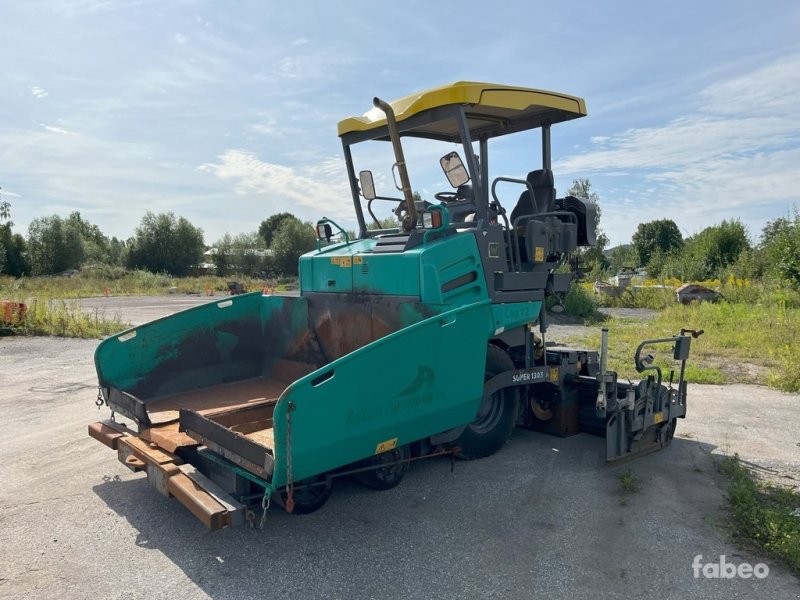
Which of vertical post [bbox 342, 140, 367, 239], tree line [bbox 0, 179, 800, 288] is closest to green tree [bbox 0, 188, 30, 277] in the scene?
tree line [bbox 0, 179, 800, 288]

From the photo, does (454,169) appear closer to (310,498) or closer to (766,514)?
(310,498)

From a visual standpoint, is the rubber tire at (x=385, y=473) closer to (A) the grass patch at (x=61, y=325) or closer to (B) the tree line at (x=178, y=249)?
(A) the grass patch at (x=61, y=325)

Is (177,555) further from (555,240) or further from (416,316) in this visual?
(555,240)

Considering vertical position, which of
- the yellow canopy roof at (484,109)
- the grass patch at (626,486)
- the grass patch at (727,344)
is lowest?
the grass patch at (727,344)

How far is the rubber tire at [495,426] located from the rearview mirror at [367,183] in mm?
2042

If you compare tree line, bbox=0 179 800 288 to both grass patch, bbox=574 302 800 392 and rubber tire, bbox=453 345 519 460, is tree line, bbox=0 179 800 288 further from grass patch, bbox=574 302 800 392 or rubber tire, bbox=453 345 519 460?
rubber tire, bbox=453 345 519 460

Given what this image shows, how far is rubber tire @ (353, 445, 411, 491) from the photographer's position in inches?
163

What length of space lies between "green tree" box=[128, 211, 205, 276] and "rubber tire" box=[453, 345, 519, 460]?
47892 mm

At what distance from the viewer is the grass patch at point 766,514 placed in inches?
139

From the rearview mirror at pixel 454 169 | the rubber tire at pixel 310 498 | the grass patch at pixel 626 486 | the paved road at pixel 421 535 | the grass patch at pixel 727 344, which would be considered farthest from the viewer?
the grass patch at pixel 727 344

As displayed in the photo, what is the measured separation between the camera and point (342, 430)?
11.0ft

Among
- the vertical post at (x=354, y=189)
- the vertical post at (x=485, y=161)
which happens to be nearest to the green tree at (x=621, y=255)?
the vertical post at (x=485, y=161)

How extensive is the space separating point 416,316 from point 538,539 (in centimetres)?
172

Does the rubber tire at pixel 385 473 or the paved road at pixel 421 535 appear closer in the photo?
the paved road at pixel 421 535
